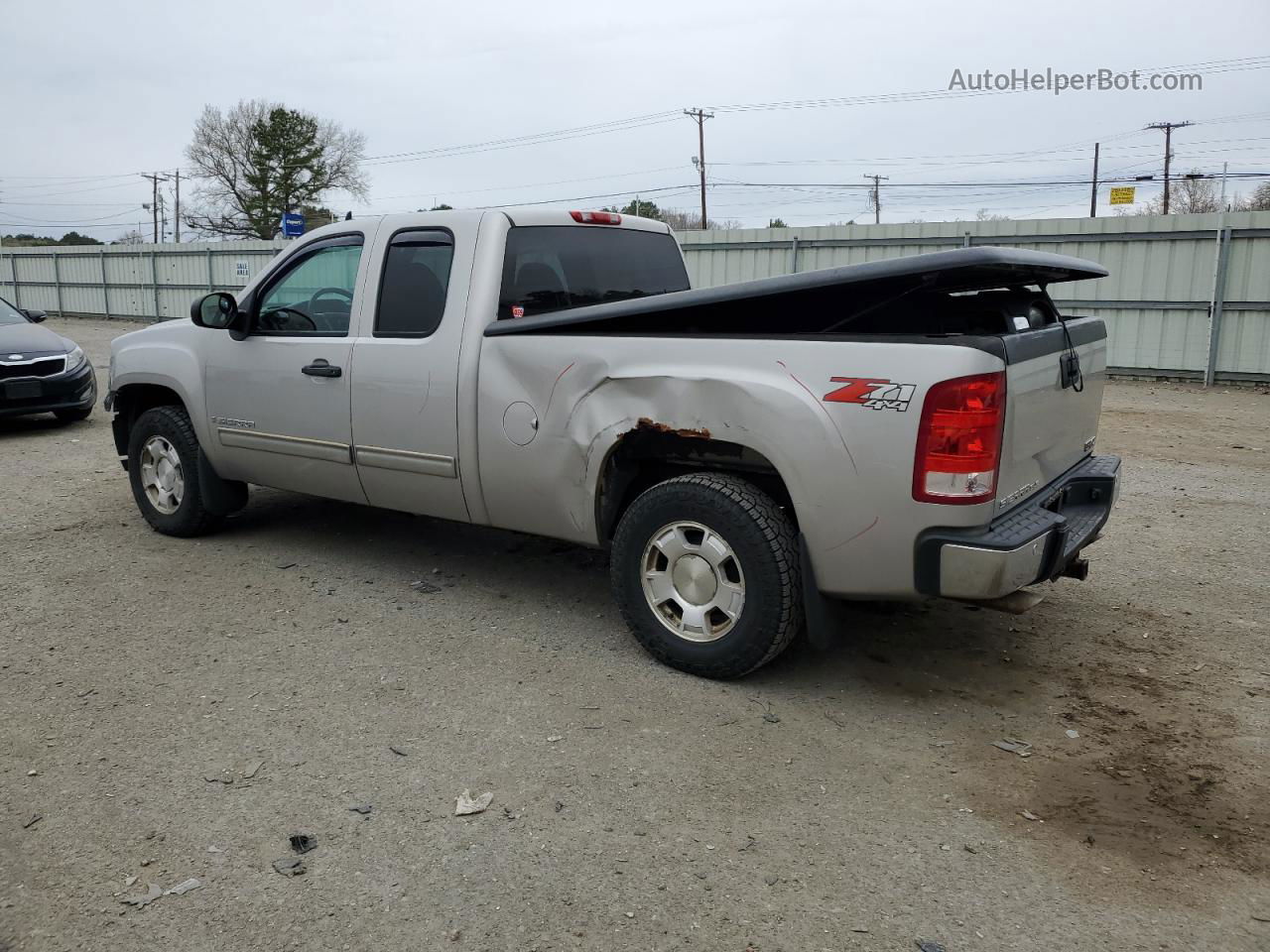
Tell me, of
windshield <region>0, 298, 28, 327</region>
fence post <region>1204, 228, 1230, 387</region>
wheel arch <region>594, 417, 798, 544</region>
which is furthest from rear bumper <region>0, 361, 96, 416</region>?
fence post <region>1204, 228, 1230, 387</region>

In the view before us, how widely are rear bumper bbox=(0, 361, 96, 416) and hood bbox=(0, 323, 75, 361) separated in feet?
0.86

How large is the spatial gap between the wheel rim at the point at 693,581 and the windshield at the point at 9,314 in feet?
31.3

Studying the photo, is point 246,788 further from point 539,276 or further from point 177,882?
point 539,276

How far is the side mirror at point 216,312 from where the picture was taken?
5.57 metres

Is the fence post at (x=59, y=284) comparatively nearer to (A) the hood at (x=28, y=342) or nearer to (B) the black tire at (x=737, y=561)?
(A) the hood at (x=28, y=342)

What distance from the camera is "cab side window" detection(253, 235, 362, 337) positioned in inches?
207

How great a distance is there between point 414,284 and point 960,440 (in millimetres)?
2771

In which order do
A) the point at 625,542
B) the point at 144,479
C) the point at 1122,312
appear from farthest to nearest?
1. the point at 1122,312
2. the point at 144,479
3. the point at 625,542

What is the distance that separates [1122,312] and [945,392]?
519 inches

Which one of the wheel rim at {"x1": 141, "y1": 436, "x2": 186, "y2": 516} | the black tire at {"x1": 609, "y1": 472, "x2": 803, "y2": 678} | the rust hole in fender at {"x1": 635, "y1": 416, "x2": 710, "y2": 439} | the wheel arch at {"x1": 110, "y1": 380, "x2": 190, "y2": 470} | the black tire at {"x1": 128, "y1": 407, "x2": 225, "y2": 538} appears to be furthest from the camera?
the wheel arch at {"x1": 110, "y1": 380, "x2": 190, "y2": 470}

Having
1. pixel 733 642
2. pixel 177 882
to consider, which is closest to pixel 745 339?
pixel 733 642

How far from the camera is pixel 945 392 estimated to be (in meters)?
3.37

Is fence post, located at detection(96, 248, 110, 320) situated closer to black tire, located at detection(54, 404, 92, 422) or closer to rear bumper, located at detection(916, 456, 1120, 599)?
black tire, located at detection(54, 404, 92, 422)

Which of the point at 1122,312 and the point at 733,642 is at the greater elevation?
the point at 1122,312
